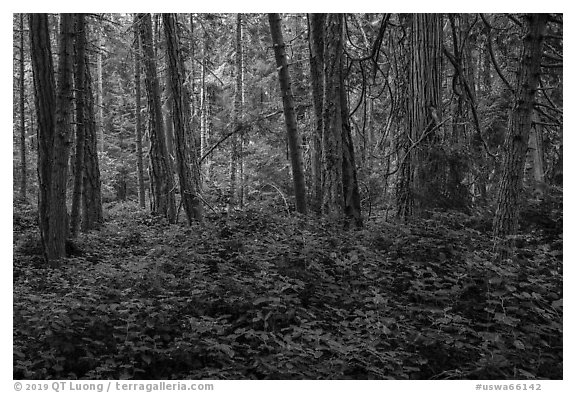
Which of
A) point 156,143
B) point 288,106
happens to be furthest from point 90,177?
point 288,106

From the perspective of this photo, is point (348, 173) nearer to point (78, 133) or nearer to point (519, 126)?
point (519, 126)

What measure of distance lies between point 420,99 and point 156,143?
8670 millimetres

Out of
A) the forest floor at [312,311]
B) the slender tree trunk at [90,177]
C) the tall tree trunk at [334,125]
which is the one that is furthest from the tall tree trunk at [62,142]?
the slender tree trunk at [90,177]

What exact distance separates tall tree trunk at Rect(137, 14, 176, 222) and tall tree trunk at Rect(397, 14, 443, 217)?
7.01m

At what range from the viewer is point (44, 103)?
7.54 m

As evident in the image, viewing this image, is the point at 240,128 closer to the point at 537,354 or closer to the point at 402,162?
the point at 402,162

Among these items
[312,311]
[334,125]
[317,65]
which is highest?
[317,65]

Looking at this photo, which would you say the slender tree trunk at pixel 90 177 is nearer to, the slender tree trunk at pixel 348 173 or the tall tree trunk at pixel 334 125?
the tall tree trunk at pixel 334 125

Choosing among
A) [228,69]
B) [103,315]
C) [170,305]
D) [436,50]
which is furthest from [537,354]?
[228,69]

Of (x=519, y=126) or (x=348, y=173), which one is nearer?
(x=519, y=126)

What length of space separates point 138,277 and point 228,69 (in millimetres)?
18116

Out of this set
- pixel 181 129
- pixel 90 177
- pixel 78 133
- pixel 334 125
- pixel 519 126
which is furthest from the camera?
pixel 90 177

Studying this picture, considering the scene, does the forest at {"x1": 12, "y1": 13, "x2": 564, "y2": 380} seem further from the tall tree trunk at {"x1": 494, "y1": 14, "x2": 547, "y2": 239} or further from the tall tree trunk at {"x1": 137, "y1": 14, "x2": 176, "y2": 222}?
the tall tree trunk at {"x1": 137, "y1": 14, "x2": 176, "y2": 222}

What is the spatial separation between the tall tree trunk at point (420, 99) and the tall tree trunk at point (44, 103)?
18.1ft
